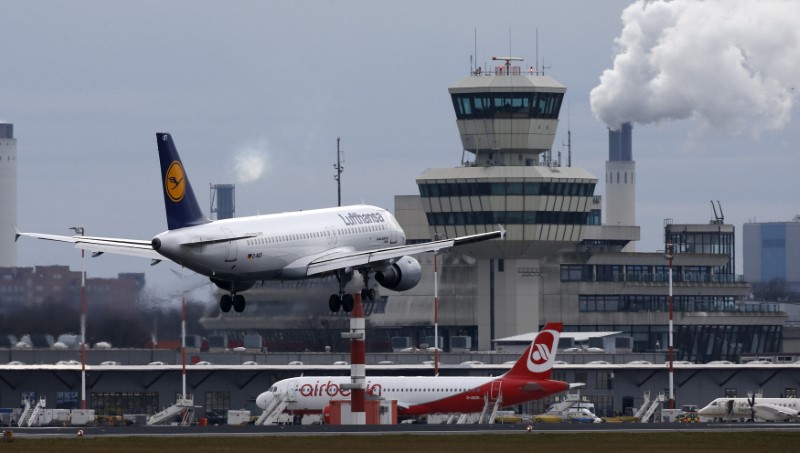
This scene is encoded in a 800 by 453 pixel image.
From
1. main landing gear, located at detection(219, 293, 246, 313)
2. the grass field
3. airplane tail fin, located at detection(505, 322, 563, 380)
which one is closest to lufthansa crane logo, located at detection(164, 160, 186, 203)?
main landing gear, located at detection(219, 293, 246, 313)

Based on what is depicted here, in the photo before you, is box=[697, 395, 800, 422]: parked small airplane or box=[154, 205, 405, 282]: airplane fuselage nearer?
box=[154, 205, 405, 282]: airplane fuselage

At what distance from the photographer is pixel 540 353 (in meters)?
156

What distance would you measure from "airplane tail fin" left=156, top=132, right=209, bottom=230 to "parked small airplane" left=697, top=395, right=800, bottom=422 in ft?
224

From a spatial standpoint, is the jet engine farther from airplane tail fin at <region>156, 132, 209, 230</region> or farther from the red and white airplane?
the red and white airplane

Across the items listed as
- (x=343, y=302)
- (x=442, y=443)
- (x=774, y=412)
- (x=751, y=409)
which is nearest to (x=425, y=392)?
(x=751, y=409)

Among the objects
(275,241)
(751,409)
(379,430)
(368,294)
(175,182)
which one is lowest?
(751,409)

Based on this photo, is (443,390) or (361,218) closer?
(361,218)

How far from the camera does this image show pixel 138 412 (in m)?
182

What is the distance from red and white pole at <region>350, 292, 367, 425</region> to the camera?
145m

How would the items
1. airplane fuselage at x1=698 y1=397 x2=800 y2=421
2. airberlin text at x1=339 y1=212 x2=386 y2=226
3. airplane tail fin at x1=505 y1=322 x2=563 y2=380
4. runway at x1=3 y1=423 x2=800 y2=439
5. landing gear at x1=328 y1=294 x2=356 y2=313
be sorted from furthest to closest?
airplane fuselage at x1=698 y1=397 x2=800 y2=421 < airplane tail fin at x1=505 y1=322 x2=563 y2=380 < runway at x1=3 y1=423 x2=800 y2=439 < airberlin text at x1=339 y1=212 x2=386 y2=226 < landing gear at x1=328 y1=294 x2=356 y2=313

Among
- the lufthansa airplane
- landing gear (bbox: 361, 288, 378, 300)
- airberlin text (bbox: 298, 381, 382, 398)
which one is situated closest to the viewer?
the lufthansa airplane

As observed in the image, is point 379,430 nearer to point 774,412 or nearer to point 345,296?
point 345,296

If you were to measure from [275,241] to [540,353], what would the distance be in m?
56.0

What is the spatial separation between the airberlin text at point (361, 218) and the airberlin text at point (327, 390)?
Answer: 4326 cm
